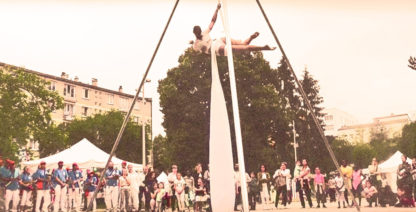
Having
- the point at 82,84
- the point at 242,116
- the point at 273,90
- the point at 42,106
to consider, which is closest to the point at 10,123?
the point at 42,106

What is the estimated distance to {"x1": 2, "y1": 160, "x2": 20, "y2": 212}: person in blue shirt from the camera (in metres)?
8.74

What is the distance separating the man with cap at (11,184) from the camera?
8750mm

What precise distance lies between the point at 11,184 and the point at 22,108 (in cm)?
1101

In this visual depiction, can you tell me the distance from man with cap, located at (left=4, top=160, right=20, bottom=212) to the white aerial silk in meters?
6.14

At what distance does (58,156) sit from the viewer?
11938 millimetres

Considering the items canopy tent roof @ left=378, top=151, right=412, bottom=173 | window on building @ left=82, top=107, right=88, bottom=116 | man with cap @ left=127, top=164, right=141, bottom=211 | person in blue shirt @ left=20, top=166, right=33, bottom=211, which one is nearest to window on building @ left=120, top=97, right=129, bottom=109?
window on building @ left=82, top=107, right=88, bottom=116

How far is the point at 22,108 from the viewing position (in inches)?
752

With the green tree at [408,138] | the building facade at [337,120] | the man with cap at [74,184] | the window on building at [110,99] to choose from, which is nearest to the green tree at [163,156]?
the window on building at [110,99]

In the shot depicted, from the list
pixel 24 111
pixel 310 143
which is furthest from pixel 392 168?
pixel 310 143

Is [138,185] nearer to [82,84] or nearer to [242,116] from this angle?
[242,116]

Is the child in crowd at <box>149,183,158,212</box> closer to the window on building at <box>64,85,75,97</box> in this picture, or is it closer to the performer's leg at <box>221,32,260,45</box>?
the performer's leg at <box>221,32,260,45</box>

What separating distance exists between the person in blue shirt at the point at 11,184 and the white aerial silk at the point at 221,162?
6.14 metres

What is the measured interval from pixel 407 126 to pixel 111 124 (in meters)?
23.2

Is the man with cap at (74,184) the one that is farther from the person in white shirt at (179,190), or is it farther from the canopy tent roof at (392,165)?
the canopy tent roof at (392,165)
